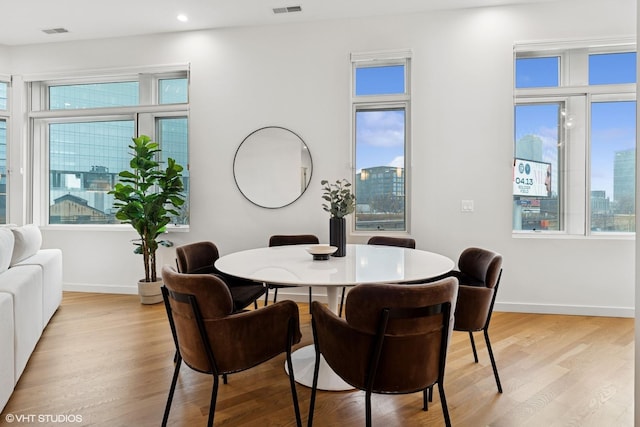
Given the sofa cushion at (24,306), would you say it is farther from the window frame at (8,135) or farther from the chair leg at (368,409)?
the window frame at (8,135)

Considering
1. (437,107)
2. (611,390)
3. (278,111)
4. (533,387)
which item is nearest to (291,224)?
(278,111)

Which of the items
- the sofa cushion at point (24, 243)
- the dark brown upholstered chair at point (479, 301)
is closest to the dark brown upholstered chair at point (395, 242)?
the dark brown upholstered chair at point (479, 301)

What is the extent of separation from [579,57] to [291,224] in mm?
3314

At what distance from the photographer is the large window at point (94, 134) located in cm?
420

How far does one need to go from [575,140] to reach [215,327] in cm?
377

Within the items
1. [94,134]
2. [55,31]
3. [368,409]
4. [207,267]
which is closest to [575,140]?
[368,409]

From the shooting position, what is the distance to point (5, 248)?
7.97 ft

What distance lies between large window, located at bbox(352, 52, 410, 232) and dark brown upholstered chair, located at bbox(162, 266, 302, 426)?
2.31m

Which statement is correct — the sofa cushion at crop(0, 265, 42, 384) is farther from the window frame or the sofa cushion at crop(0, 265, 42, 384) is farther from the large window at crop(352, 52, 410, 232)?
the large window at crop(352, 52, 410, 232)

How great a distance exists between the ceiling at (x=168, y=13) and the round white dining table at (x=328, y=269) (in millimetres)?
2443

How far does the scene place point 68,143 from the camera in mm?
4434

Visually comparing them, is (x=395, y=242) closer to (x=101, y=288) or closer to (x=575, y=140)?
(x=575, y=140)

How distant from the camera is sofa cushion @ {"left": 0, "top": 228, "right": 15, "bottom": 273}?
2.38m

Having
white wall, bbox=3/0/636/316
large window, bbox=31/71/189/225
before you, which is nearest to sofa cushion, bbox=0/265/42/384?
white wall, bbox=3/0/636/316
